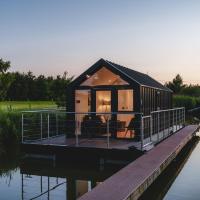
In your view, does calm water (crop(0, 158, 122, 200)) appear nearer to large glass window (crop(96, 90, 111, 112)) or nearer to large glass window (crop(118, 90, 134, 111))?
large glass window (crop(96, 90, 111, 112))

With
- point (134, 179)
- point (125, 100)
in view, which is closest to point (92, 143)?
point (125, 100)

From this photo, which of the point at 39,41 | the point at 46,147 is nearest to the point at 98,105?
the point at 46,147

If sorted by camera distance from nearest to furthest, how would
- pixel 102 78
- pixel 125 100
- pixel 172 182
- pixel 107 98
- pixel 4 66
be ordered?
1. pixel 172 182
2. pixel 102 78
3. pixel 107 98
4. pixel 125 100
5. pixel 4 66

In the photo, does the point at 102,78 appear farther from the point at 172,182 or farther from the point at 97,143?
the point at 172,182

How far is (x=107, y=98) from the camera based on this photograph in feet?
48.4

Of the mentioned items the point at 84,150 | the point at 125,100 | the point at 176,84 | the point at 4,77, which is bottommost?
the point at 84,150

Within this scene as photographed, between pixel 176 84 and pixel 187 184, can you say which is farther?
pixel 176 84

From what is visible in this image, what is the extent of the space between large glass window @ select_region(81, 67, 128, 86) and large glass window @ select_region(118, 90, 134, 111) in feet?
2.14

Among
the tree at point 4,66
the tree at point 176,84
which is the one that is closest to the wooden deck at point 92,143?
the tree at point 4,66

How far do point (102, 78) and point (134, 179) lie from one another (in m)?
7.13

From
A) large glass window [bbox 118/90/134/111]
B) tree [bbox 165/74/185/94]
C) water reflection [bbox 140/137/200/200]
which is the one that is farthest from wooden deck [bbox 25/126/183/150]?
tree [bbox 165/74/185/94]

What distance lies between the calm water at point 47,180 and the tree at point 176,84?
66.5 m

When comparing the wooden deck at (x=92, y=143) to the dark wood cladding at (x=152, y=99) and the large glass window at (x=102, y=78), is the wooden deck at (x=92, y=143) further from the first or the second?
the large glass window at (x=102, y=78)

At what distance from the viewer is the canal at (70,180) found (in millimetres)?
9000
